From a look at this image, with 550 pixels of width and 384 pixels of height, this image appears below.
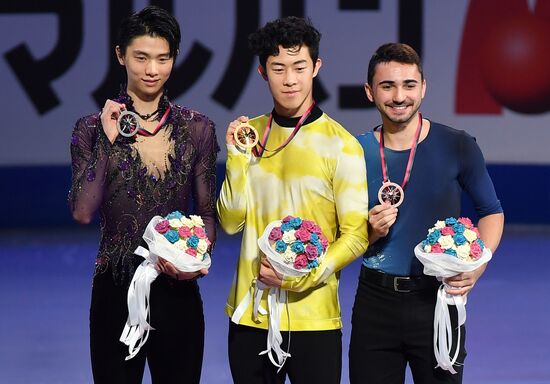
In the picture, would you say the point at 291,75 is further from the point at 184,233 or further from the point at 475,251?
the point at 475,251

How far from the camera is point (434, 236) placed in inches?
150

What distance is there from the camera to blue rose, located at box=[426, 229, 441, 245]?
3814mm

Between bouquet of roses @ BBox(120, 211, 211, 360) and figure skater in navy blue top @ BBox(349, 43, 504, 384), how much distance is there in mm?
600

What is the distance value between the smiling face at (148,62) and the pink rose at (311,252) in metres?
0.76

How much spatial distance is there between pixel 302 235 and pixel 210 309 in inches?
155

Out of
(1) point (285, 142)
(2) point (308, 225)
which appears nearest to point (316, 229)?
(2) point (308, 225)

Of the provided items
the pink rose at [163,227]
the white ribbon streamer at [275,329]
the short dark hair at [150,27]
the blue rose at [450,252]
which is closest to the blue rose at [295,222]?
the white ribbon streamer at [275,329]

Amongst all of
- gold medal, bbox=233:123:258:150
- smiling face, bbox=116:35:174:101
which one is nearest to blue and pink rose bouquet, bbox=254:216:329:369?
gold medal, bbox=233:123:258:150

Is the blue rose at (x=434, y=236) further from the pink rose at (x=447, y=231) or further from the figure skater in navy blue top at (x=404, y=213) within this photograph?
the figure skater in navy blue top at (x=404, y=213)

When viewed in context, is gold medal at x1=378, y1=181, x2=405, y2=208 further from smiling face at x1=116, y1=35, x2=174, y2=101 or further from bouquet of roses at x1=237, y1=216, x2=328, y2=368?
smiling face at x1=116, y1=35, x2=174, y2=101

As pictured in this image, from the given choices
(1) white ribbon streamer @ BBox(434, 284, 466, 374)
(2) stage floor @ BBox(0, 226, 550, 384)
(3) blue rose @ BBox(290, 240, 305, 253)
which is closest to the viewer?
(3) blue rose @ BBox(290, 240, 305, 253)

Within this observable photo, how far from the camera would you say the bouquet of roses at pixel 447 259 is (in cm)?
378

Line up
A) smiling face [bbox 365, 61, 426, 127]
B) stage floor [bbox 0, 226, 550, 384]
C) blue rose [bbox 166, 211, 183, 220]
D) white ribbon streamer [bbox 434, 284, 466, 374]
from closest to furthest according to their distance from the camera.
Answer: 1. blue rose [bbox 166, 211, 183, 220]
2. white ribbon streamer [bbox 434, 284, 466, 374]
3. smiling face [bbox 365, 61, 426, 127]
4. stage floor [bbox 0, 226, 550, 384]

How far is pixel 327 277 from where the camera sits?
3.77m
